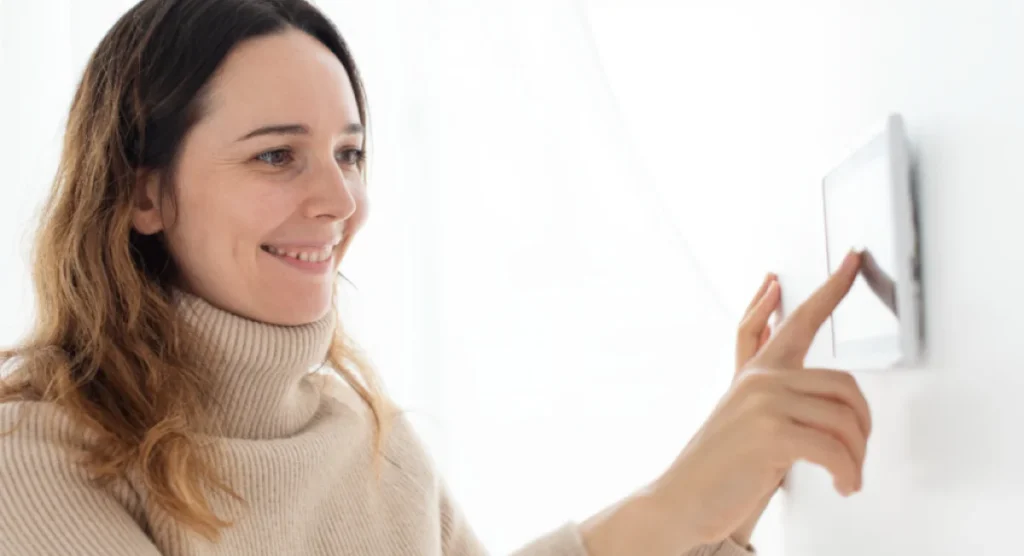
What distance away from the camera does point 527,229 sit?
4.82 feet

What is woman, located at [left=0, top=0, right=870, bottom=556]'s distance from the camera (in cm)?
95

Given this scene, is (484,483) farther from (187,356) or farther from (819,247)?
(819,247)

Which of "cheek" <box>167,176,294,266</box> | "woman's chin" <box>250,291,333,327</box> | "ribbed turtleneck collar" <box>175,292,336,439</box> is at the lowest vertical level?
"ribbed turtleneck collar" <box>175,292,336,439</box>

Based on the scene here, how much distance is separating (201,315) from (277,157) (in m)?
0.19

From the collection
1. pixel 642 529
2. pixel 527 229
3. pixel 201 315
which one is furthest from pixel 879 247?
Result: pixel 527 229

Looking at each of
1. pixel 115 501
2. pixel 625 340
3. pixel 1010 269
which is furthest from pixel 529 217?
pixel 1010 269

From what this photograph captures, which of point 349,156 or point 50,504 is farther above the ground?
point 349,156

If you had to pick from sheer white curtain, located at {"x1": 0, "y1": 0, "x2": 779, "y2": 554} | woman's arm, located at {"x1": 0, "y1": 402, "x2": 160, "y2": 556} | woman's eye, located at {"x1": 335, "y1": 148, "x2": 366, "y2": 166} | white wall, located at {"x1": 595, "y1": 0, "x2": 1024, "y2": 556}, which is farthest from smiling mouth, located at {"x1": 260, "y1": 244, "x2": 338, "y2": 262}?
white wall, located at {"x1": 595, "y1": 0, "x2": 1024, "y2": 556}

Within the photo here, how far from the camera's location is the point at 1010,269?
0.51 metres

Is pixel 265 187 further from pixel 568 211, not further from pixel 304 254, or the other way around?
pixel 568 211

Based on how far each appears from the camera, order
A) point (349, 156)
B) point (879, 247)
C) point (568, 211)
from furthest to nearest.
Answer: point (568, 211)
point (349, 156)
point (879, 247)

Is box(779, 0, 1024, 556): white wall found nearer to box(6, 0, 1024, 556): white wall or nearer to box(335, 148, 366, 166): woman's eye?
box(6, 0, 1024, 556): white wall

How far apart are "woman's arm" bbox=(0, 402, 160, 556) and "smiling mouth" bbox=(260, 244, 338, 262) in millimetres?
279

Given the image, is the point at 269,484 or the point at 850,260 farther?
the point at 269,484
